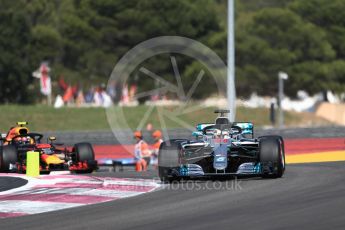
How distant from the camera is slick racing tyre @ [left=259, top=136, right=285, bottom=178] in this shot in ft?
47.0

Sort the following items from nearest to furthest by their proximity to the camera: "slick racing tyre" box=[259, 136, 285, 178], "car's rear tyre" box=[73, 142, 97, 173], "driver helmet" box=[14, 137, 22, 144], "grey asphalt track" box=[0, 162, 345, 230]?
"grey asphalt track" box=[0, 162, 345, 230] < "slick racing tyre" box=[259, 136, 285, 178] < "car's rear tyre" box=[73, 142, 97, 173] < "driver helmet" box=[14, 137, 22, 144]

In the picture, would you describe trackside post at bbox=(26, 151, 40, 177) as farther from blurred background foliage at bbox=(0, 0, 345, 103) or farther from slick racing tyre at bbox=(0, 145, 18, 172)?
blurred background foliage at bbox=(0, 0, 345, 103)

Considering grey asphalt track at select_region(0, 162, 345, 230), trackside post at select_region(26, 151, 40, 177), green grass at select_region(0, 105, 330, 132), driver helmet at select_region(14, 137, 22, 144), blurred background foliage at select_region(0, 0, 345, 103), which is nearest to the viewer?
grey asphalt track at select_region(0, 162, 345, 230)

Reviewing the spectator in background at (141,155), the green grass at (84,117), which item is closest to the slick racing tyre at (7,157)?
the spectator in background at (141,155)

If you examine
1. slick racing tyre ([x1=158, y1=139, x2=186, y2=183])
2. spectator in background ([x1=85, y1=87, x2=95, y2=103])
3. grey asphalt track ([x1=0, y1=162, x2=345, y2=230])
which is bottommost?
grey asphalt track ([x1=0, y1=162, x2=345, y2=230])

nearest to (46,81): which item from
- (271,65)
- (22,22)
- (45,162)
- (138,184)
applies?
(22,22)

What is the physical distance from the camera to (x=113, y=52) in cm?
6366

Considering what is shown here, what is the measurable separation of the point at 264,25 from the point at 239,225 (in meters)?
55.8

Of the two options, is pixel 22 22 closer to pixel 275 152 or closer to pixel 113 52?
pixel 113 52

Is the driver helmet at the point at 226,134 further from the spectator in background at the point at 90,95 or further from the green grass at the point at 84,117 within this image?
the spectator in background at the point at 90,95

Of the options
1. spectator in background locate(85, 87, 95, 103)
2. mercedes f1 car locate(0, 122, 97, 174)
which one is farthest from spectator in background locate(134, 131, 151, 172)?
spectator in background locate(85, 87, 95, 103)

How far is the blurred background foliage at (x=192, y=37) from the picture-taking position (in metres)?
61.0

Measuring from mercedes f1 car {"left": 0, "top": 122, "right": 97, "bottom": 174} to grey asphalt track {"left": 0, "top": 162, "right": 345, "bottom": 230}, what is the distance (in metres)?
5.61

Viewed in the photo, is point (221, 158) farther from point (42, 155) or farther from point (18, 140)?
point (18, 140)
